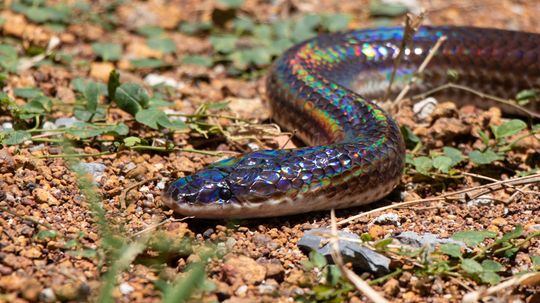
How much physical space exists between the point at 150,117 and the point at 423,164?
1540mm

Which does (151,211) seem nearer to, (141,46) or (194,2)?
(141,46)

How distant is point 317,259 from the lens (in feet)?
11.0

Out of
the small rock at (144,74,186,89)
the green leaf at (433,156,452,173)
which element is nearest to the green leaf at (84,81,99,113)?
the small rock at (144,74,186,89)

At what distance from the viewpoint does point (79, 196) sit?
12.9ft

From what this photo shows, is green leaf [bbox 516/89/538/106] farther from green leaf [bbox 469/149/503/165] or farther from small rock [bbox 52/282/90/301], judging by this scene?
small rock [bbox 52/282/90/301]

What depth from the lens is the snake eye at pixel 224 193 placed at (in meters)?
3.82

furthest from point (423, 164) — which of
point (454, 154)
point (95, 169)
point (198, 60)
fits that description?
point (198, 60)

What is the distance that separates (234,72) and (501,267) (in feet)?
10.0

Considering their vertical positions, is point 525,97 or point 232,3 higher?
point 525,97

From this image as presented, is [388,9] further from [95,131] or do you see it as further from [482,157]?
[95,131]

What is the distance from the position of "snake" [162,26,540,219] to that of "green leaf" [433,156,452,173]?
0.22 meters

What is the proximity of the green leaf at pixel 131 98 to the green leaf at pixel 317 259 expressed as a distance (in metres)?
1.73

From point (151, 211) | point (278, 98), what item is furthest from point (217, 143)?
point (151, 211)

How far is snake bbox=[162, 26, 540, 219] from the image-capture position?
12.7 ft
